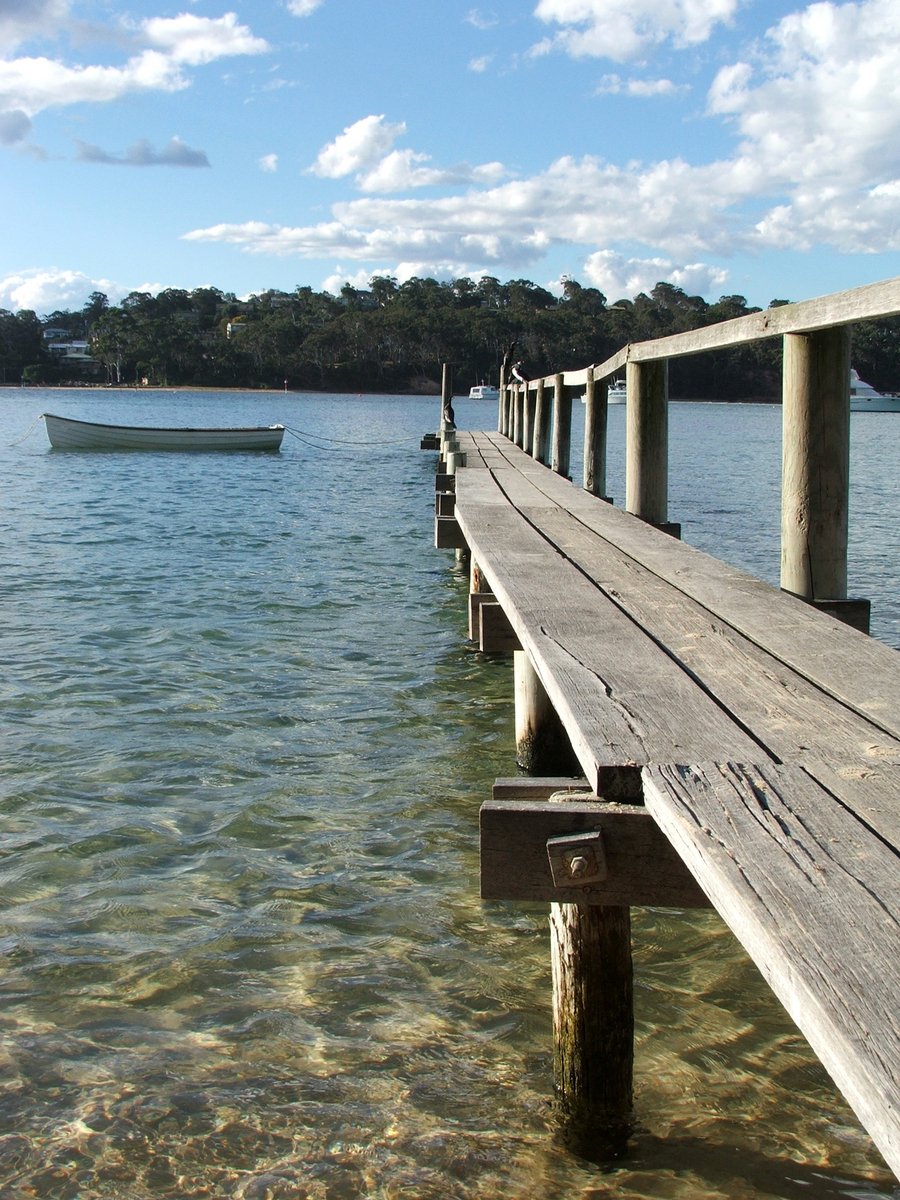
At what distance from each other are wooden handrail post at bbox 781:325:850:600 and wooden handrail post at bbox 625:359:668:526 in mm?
2110

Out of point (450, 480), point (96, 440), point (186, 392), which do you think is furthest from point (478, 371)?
point (450, 480)

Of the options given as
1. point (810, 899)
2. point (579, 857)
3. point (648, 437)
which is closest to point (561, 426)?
point (648, 437)

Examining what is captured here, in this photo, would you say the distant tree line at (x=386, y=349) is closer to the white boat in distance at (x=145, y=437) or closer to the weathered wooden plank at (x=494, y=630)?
the white boat in distance at (x=145, y=437)

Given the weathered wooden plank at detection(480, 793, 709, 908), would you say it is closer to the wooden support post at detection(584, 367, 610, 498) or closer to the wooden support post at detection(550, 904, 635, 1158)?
the wooden support post at detection(550, 904, 635, 1158)

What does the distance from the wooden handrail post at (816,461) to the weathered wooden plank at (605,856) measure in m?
2.18

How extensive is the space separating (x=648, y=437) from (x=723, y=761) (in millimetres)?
4413

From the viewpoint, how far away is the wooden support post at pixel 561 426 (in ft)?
39.6

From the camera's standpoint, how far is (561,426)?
40.5 feet

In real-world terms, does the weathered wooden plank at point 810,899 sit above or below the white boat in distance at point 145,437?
below

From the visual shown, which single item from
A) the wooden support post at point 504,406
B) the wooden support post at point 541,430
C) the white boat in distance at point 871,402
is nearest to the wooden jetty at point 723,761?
the wooden support post at point 541,430

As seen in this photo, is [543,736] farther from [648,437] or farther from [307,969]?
[307,969]

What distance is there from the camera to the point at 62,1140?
9.86ft

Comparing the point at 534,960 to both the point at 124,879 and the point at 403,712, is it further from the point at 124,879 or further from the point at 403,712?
the point at 403,712

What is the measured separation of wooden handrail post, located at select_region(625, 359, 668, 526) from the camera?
6500 millimetres
